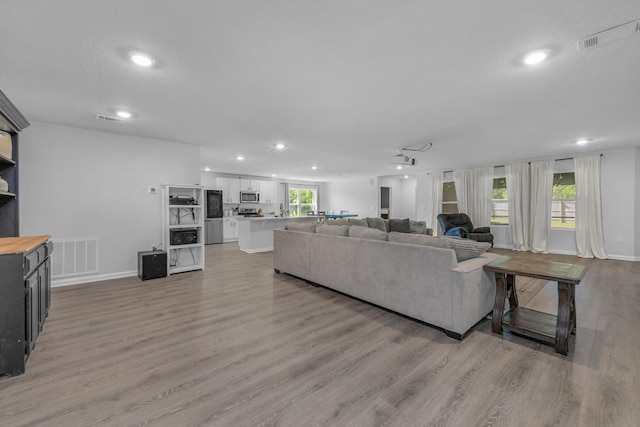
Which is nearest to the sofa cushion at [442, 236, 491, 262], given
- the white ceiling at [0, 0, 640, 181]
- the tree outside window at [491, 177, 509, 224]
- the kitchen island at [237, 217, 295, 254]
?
the white ceiling at [0, 0, 640, 181]

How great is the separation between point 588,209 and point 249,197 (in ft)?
30.6

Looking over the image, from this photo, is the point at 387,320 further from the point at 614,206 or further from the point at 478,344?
the point at 614,206

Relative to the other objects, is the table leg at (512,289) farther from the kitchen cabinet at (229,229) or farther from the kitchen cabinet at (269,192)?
the kitchen cabinet at (269,192)

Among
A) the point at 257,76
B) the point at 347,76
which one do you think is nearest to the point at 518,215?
the point at 347,76

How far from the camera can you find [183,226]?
189 inches

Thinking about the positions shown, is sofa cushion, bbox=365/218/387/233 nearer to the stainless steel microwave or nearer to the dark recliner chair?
the dark recliner chair

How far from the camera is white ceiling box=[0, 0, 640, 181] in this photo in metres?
→ 1.65

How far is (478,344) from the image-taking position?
2.33 meters

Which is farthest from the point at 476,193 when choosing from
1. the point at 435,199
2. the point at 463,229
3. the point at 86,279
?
the point at 86,279

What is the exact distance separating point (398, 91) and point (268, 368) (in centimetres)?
281

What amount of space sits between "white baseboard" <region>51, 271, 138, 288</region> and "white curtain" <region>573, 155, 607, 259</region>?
9276 mm

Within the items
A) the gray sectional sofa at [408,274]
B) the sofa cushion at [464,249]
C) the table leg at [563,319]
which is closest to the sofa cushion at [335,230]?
the gray sectional sofa at [408,274]

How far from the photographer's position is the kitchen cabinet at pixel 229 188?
9102 mm

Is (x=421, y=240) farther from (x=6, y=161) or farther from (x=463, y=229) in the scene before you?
(x=463, y=229)
